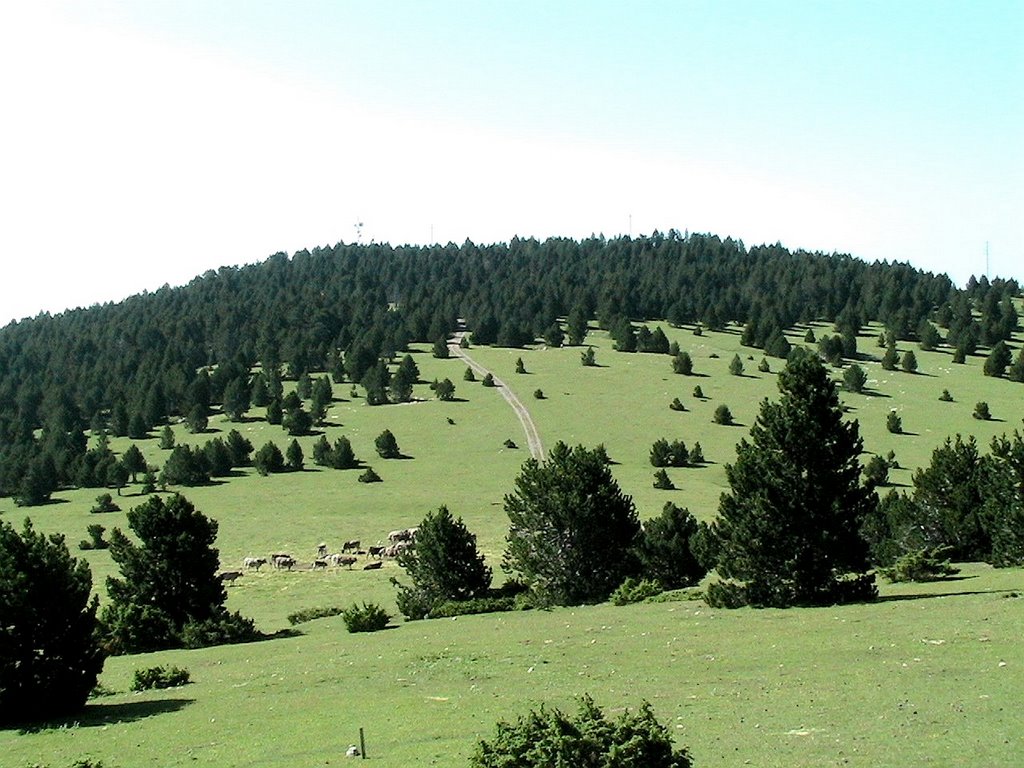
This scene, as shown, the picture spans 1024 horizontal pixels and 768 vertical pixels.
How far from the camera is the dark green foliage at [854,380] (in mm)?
128625

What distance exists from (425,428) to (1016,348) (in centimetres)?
10725

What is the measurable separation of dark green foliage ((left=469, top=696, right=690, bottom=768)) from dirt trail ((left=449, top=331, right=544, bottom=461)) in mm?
89945

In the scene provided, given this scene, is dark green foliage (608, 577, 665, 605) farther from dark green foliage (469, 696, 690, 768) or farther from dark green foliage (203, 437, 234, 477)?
dark green foliage (203, 437, 234, 477)

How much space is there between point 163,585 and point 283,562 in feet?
78.9

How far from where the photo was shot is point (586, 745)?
11.6m

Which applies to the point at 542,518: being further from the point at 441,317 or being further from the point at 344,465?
the point at 441,317

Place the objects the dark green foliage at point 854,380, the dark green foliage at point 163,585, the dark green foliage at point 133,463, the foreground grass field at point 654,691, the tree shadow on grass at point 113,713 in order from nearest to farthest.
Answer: the foreground grass field at point 654,691 → the tree shadow on grass at point 113,713 → the dark green foliage at point 163,585 → the dark green foliage at point 133,463 → the dark green foliage at point 854,380

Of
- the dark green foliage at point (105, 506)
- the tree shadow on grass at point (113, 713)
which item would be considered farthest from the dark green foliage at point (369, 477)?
the tree shadow on grass at point (113, 713)

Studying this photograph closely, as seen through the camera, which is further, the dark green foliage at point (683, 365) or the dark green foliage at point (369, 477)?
the dark green foliage at point (683, 365)

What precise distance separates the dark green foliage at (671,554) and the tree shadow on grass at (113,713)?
2912cm

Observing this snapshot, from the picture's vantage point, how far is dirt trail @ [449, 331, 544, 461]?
109562mm

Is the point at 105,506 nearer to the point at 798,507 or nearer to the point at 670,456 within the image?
the point at 670,456

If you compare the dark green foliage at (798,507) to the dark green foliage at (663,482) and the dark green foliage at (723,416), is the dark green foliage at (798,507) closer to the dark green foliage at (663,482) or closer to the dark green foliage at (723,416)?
the dark green foliage at (663,482)

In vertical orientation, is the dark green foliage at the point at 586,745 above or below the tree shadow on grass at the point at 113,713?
above
